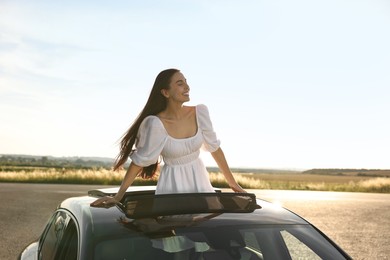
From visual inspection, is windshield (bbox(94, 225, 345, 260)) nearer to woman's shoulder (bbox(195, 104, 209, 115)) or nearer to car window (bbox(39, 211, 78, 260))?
car window (bbox(39, 211, 78, 260))

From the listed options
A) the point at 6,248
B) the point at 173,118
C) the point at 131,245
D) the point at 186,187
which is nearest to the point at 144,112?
the point at 173,118

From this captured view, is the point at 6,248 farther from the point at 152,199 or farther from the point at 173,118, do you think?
the point at 152,199

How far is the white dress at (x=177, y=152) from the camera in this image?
423 cm

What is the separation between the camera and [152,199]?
9.32 feet

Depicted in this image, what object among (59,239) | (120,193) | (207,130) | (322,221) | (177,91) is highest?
(177,91)

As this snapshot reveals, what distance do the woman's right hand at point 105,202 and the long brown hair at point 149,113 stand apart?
46.1 inches

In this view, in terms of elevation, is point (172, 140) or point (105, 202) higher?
point (172, 140)

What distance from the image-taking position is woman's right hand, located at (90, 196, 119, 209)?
120 inches

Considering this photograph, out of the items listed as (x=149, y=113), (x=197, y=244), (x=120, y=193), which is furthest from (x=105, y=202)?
(x=149, y=113)

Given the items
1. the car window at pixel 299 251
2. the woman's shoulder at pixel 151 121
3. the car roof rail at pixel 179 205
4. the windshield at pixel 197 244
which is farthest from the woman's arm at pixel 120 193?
the car window at pixel 299 251

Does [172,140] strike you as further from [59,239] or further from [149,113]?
[59,239]

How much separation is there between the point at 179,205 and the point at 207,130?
1.80 meters

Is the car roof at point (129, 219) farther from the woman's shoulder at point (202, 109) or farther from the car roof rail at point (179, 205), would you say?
the woman's shoulder at point (202, 109)

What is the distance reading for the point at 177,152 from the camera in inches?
172
